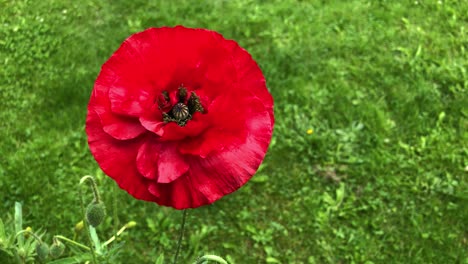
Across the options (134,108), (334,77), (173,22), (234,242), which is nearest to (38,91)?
(173,22)

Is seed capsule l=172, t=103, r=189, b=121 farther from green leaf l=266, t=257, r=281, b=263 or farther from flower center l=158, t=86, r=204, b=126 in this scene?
green leaf l=266, t=257, r=281, b=263

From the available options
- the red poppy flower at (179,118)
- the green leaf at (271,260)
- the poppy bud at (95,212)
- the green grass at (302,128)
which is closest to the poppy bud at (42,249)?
the poppy bud at (95,212)

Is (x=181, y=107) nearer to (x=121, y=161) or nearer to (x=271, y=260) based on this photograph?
(x=121, y=161)

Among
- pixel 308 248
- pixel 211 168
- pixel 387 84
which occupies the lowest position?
pixel 308 248

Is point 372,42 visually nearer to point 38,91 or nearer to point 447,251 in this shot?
point 447,251

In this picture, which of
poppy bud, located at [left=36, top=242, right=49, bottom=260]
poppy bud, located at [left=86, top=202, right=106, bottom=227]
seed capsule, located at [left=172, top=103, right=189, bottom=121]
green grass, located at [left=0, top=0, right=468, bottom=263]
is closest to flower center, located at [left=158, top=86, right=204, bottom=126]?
seed capsule, located at [left=172, top=103, right=189, bottom=121]

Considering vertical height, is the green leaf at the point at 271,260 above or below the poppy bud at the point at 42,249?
below

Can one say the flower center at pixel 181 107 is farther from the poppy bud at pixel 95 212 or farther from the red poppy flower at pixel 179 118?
the poppy bud at pixel 95 212
